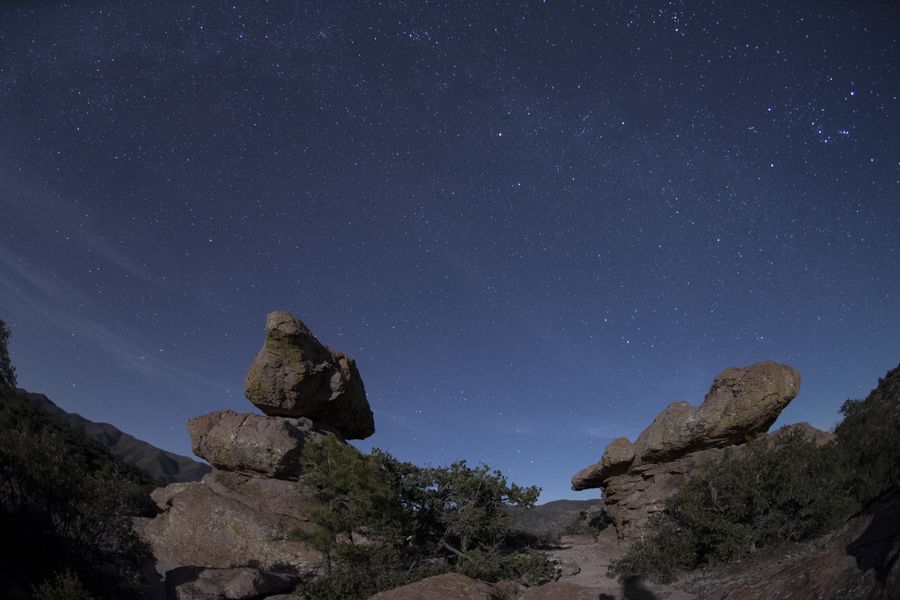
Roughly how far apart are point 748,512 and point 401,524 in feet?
40.9

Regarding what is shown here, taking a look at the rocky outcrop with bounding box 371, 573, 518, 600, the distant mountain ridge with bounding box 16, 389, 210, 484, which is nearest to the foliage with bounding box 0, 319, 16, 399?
the rocky outcrop with bounding box 371, 573, 518, 600

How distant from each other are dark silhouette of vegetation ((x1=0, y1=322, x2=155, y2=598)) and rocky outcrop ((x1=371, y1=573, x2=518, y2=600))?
325 inches

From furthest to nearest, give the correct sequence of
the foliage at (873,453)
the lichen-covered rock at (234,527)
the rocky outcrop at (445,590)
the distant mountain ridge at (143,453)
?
the distant mountain ridge at (143,453)
the lichen-covered rock at (234,527)
the foliage at (873,453)
the rocky outcrop at (445,590)

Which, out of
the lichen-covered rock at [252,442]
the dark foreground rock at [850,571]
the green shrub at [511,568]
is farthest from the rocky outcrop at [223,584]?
the dark foreground rock at [850,571]

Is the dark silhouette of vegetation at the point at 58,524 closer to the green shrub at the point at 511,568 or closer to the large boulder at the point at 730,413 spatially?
the green shrub at the point at 511,568

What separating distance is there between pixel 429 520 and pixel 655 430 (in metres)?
12.6

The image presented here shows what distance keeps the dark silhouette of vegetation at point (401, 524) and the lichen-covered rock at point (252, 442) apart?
1856 mm

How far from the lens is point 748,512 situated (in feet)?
52.1

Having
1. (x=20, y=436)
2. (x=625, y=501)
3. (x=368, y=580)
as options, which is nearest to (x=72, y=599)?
(x=20, y=436)

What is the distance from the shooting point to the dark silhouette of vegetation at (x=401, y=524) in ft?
55.6

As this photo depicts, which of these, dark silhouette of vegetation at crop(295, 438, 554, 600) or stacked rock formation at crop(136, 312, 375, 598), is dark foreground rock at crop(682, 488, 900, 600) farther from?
stacked rock formation at crop(136, 312, 375, 598)

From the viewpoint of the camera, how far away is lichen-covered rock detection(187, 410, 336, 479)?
907 inches

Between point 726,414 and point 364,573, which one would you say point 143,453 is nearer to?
point 364,573

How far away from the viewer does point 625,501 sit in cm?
2511
